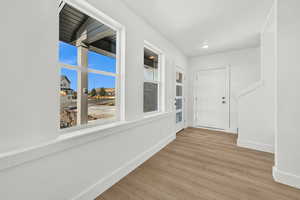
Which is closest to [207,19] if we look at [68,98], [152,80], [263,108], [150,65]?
[150,65]

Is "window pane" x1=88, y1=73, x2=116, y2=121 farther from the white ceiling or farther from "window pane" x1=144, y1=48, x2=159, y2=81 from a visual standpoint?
the white ceiling

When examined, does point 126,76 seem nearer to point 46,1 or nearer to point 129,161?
point 46,1

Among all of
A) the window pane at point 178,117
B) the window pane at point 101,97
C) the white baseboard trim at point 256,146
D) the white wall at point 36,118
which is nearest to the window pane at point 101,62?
the window pane at point 101,97

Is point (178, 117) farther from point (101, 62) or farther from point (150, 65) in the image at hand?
point (101, 62)

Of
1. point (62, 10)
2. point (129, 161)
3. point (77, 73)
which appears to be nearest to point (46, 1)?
point (62, 10)

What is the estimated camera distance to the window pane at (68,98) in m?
1.31

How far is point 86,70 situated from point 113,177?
1.43m

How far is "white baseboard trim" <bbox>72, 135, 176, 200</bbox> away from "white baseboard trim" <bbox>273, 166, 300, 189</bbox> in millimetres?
1834

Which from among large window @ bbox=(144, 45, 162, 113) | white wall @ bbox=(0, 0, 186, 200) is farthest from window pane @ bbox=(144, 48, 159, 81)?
white wall @ bbox=(0, 0, 186, 200)

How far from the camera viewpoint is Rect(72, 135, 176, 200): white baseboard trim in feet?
4.43

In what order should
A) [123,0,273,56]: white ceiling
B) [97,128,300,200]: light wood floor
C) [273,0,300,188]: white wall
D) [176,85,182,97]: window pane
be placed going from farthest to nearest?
[176,85,182,97]: window pane → [123,0,273,56]: white ceiling → [273,0,300,188]: white wall → [97,128,300,200]: light wood floor

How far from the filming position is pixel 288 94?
1.62m

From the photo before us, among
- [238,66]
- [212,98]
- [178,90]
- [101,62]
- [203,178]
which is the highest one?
[238,66]

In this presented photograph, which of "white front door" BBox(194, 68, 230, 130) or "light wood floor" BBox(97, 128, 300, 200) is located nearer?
"light wood floor" BBox(97, 128, 300, 200)
